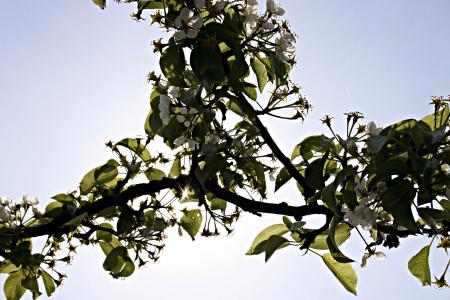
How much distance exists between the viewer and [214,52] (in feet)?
5.40

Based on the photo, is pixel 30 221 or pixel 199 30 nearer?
pixel 199 30

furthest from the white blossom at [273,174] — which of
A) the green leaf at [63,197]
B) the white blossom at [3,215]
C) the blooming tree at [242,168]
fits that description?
the white blossom at [3,215]

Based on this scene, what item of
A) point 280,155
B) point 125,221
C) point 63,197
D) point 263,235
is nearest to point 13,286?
point 63,197

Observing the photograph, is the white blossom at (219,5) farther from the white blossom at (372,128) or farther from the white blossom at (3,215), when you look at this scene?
the white blossom at (3,215)

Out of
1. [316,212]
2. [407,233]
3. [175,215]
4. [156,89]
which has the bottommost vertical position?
[407,233]

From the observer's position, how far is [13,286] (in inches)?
93.0

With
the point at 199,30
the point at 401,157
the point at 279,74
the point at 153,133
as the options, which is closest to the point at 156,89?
→ the point at 153,133

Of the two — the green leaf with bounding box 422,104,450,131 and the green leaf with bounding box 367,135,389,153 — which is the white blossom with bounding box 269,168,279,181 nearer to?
the green leaf with bounding box 422,104,450,131

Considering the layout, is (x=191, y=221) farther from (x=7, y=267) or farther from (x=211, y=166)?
(x=7, y=267)

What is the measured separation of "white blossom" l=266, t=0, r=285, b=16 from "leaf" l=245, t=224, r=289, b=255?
2.30 ft

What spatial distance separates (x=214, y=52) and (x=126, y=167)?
0.66 meters

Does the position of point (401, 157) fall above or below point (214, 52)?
below

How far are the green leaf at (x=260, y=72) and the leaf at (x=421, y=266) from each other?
29.2 inches

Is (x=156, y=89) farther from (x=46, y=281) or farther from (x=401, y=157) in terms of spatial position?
(x=46, y=281)
